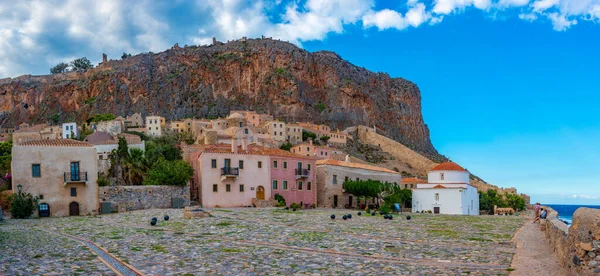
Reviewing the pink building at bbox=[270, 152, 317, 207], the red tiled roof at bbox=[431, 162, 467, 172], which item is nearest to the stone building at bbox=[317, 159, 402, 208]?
→ the pink building at bbox=[270, 152, 317, 207]

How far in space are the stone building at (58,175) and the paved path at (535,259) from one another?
31391 millimetres

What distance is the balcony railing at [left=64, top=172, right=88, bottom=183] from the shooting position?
38562mm

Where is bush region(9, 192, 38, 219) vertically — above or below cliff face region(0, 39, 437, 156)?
below

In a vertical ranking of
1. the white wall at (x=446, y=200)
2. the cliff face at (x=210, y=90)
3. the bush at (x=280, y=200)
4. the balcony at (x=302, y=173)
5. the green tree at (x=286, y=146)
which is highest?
the cliff face at (x=210, y=90)

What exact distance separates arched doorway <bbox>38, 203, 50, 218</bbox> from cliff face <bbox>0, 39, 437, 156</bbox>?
416ft

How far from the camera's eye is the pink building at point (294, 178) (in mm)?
51750

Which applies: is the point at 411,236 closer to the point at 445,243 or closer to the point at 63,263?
the point at 445,243

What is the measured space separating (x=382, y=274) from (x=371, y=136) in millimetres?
137500

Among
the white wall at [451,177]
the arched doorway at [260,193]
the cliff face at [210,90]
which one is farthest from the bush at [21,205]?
the cliff face at [210,90]

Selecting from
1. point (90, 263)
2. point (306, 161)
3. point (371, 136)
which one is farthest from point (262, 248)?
point (371, 136)

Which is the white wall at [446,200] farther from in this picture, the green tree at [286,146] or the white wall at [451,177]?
the green tree at [286,146]

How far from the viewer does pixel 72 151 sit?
3934 cm

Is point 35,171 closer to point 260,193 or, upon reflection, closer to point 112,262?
point 260,193

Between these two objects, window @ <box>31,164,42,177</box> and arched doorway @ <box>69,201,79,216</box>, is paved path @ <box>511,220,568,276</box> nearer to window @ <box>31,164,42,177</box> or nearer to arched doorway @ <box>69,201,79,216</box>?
arched doorway @ <box>69,201,79,216</box>
